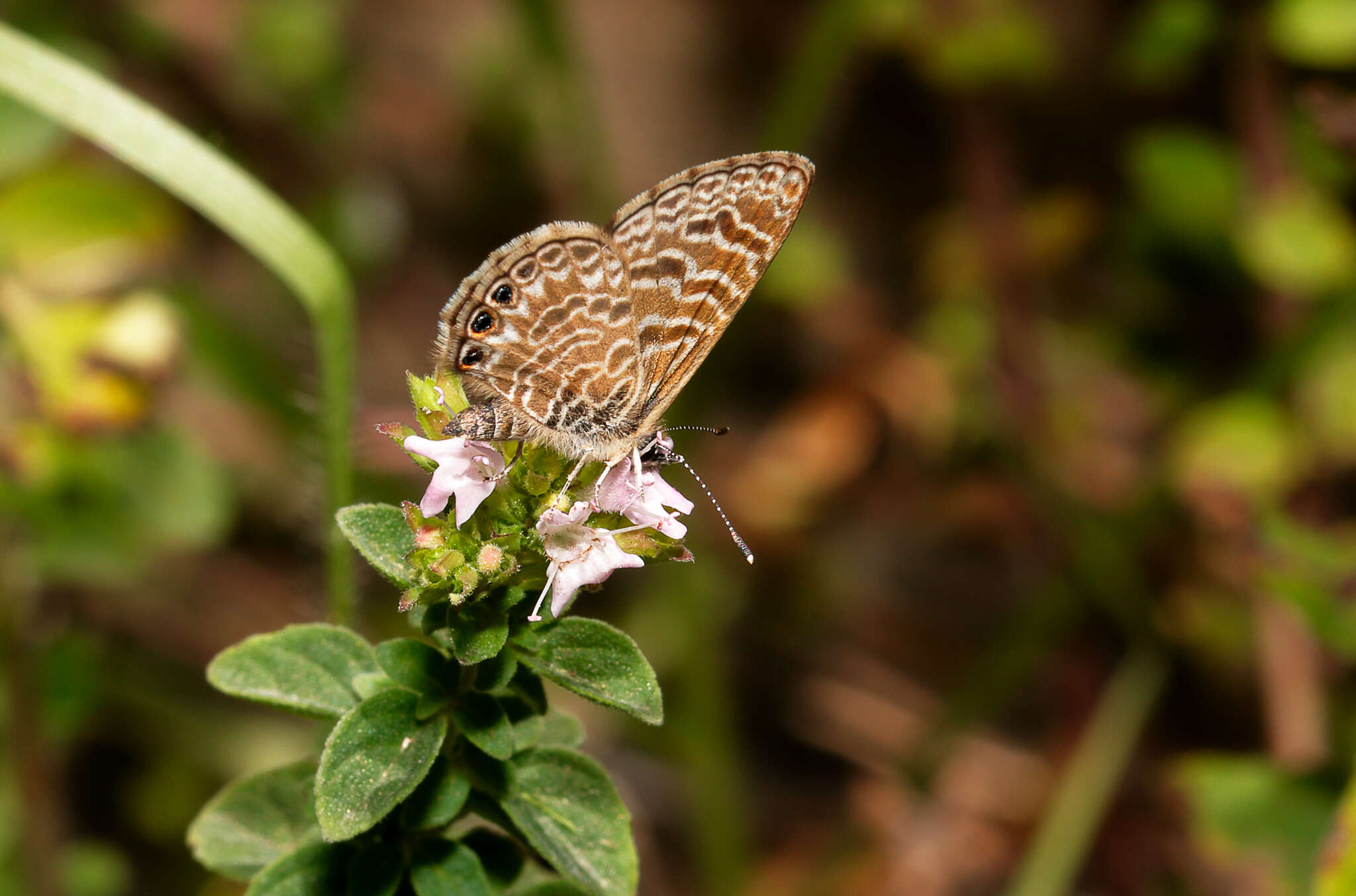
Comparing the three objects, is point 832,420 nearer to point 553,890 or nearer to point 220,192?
point 220,192

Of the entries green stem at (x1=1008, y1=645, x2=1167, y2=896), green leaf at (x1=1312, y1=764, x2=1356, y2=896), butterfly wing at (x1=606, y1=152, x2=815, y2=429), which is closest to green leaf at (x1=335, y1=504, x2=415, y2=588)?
butterfly wing at (x1=606, y1=152, x2=815, y2=429)

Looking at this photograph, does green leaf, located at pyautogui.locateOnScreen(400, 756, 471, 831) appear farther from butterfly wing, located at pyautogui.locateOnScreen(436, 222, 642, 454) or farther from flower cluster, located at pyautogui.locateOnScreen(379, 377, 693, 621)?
butterfly wing, located at pyautogui.locateOnScreen(436, 222, 642, 454)

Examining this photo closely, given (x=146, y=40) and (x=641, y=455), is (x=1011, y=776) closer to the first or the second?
(x=641, y=455)

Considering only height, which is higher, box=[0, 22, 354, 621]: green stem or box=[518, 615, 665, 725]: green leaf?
box=[0, 22, 354, 621]: green stem

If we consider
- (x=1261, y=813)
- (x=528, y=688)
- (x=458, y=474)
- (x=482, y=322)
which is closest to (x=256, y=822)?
(x=528, y=688)

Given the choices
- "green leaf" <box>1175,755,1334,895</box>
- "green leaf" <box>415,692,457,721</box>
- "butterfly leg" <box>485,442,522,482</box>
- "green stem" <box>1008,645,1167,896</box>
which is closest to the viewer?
"green leaf" <box>415,692,457,721</box>
